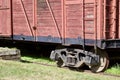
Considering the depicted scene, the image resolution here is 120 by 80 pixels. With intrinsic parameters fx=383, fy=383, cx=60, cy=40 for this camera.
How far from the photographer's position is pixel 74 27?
43.8 ft

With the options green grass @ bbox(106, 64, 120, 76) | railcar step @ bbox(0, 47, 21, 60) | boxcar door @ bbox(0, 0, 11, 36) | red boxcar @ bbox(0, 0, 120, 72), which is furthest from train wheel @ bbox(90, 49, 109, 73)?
boxcar door @ bbox(0, 0, 11, 36)

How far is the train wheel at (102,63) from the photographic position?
12625 millimetres

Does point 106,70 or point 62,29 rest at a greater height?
point 62,29

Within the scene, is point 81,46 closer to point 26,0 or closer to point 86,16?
point 86,16

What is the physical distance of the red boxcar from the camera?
12398 mm

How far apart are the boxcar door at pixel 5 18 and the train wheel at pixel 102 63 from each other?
207 inches

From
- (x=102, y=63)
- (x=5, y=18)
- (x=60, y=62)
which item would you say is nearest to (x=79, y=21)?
(x=102, y=63)

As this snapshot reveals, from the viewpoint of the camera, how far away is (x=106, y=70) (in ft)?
41.7

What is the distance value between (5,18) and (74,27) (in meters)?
4.72

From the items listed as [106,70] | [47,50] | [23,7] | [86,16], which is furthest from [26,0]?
[106,70]

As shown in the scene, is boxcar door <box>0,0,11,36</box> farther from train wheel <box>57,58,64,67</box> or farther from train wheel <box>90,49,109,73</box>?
train wheel <box>90,49,109,73</box>

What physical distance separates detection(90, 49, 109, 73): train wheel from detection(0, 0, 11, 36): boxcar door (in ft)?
17.3

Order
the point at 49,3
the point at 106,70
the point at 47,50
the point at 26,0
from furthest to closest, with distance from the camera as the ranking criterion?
the point at 47,50, the point at 26,0, the point at 49,3, the point at 106,70

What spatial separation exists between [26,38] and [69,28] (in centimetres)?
279
